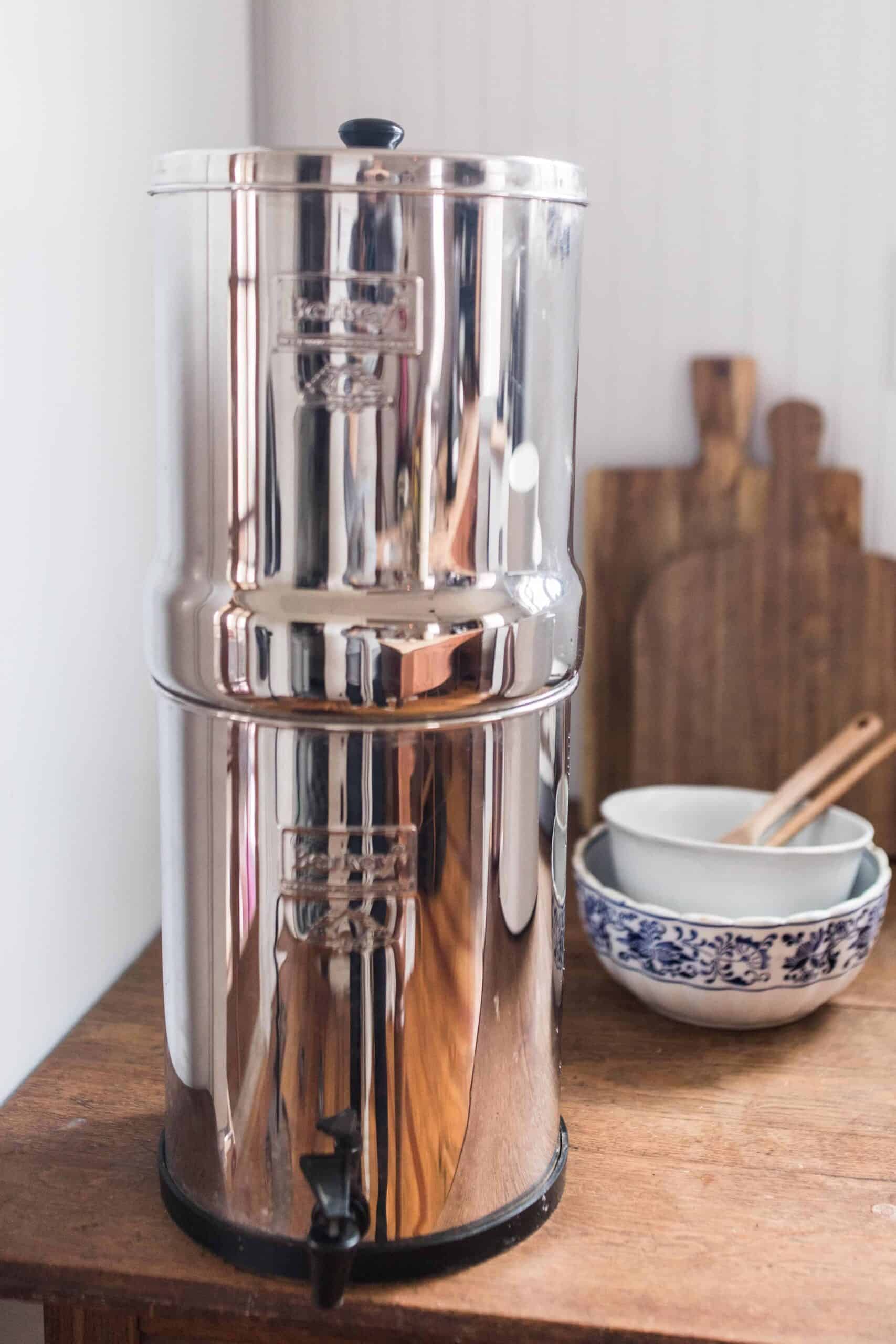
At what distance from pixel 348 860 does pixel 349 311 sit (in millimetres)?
213

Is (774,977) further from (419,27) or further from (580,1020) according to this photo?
(419,27)

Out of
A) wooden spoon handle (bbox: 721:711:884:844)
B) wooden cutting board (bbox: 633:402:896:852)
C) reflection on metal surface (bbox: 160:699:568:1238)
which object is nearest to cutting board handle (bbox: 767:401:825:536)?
wooden cutting board (bbox: 633:402:896:852)

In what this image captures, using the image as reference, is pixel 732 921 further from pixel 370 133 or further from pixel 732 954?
pixel 370 133

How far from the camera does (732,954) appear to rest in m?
0.76

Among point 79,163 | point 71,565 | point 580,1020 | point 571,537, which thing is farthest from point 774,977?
point 79,163

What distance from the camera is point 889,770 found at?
3.50ft

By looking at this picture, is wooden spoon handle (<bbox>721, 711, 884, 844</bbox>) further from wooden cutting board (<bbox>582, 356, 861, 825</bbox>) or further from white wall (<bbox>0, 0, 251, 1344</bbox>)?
white wall (<bbox>0, 0, 251, 1344</bbox>)

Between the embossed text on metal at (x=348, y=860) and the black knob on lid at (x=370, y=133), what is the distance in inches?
10.5

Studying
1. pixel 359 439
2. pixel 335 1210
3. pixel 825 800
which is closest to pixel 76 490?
pixel 359 439

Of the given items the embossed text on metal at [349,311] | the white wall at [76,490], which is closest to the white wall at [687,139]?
the white wall at [76,490]

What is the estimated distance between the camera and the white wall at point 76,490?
0.69 metres

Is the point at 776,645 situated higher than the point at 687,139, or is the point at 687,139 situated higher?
the point at 687,139

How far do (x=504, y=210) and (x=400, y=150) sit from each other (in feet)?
0.15

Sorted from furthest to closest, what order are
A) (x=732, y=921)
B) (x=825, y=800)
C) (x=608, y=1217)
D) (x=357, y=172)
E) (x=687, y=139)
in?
1. (x=687, y=139)
2. (x=825, y=800)
3. (x=732, y=921)
4. (x=608, y=1217)
5. (x=357, y=172)
